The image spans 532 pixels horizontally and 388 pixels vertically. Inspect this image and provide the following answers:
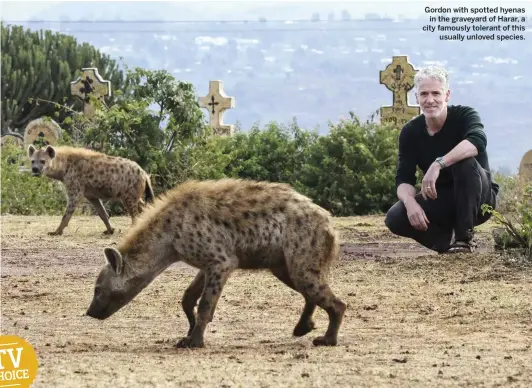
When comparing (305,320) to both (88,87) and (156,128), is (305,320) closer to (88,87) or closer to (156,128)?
(156,128)

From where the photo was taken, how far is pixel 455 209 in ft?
25.6

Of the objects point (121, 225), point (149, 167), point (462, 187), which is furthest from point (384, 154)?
point (462, 187)

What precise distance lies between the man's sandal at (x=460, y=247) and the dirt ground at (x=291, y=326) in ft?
0.38

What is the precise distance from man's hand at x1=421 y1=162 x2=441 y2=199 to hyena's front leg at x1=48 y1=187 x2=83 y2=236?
195 inches

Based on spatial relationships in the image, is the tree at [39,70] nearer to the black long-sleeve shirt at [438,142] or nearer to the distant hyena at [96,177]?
the distant hyena at [96,177]

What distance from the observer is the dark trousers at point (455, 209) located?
7609 mm

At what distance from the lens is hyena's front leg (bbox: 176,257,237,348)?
5.80 m

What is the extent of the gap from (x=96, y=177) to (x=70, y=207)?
0.39 m

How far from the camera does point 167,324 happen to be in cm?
660

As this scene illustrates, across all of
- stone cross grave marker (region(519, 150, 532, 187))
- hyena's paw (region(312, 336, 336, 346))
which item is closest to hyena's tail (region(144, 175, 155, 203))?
stone cross grave marker (region(519, 150, 532, 187))

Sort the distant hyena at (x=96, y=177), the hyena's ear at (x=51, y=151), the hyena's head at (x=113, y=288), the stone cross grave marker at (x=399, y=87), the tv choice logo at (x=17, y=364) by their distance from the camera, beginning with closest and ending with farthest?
the tv choice logo at (x=17, y=364)
the hyena's head at (x=113, y=288)
the distant hyena at (x=96, y=177)
the hyena's ear at (x=51, y=151)
the stone cross grave marker at (x=399, y=87)

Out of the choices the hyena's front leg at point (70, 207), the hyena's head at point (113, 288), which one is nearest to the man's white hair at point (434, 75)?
the hyena's head at point (113, 288)

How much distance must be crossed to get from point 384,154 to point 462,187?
272 inches

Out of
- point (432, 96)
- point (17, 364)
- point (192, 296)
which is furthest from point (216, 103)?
point (17, 364)
